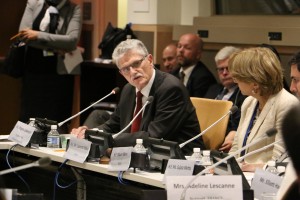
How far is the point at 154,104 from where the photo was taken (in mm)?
4359

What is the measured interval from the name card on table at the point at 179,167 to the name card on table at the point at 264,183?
0.30 meters

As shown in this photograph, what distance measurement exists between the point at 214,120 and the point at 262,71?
75 centimetres

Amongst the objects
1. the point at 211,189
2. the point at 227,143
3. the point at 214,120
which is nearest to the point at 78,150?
the point at 214,120

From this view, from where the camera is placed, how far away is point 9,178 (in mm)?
4484

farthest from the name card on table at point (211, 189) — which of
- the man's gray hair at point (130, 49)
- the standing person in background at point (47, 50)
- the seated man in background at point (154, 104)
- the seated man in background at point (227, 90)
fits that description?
the standing person in background at point (47, 50)

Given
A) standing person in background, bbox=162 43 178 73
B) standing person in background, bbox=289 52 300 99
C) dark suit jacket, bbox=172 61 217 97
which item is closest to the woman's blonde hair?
standing person in background, bbox=289 52 300 99

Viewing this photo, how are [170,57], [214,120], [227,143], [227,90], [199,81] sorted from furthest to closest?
[170,57] → [199,81] → [227,90] → [227,143] → [214,120]

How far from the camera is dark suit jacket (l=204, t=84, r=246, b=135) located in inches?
219

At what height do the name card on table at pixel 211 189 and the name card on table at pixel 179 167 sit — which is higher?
the name card on table at pixel 211 189

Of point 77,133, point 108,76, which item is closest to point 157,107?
point 77,133

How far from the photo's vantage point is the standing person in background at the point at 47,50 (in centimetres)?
677

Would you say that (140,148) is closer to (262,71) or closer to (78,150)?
(78,150)

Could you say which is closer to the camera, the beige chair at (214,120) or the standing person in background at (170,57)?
the beige chair at (214,120)

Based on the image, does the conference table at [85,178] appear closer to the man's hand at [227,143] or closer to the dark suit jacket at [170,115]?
the dark suit jacket at [170,115]
